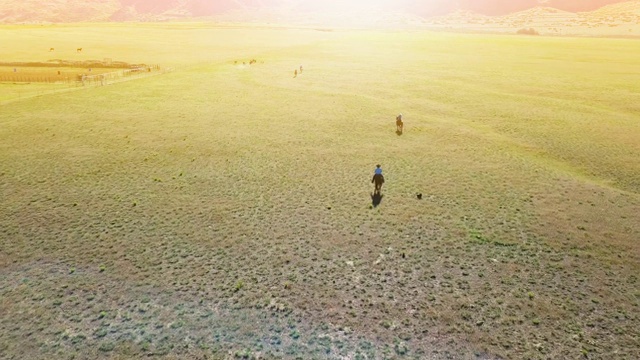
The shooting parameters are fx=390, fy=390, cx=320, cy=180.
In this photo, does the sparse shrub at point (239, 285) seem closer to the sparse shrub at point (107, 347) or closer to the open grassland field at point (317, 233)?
the open grassland field at point (317, 233)

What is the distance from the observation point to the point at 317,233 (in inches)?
834

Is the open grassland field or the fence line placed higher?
the fence line

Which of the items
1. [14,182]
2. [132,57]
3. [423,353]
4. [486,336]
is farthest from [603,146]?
[132,57]

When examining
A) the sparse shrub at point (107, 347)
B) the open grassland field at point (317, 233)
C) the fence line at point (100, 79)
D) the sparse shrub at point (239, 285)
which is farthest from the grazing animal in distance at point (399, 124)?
the fence line at point (100, 79)

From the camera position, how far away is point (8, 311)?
615 inches

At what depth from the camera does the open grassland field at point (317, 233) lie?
14.7 metres

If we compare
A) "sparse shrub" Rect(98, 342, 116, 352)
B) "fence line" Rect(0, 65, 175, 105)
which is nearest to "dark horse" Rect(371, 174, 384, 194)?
"sparse shrub" Rect(98, 342, 116, 352)

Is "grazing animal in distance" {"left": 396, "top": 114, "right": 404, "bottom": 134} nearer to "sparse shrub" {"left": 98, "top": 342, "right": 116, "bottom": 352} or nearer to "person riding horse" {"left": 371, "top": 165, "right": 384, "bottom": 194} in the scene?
"person riding horse" {"left": 371, "top": 165, "right": 384, "bottom": 194}

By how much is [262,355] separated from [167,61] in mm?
89407

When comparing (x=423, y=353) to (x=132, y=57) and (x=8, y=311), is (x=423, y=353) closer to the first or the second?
(x=8, y=311)

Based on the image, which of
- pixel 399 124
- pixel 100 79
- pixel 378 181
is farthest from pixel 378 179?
pixel 100 79

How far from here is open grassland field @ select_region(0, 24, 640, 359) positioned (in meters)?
14.7

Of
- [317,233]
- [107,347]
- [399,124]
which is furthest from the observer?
[399,124]

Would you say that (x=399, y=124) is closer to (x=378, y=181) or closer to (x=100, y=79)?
(x=378, y=181)
